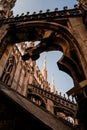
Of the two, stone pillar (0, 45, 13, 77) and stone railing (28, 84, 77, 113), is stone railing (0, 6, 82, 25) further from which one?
stone railing (28, 84, 77, 113)

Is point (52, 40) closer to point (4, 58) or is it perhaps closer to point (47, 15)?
point (47, 15)

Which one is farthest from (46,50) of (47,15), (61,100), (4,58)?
(61,100)

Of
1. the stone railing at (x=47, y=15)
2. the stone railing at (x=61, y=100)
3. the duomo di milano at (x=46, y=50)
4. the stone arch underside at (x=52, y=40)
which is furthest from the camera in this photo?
the stone railing at (x=61, y=100)

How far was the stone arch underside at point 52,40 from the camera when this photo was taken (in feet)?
20.4

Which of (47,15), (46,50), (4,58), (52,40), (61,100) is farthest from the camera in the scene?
(61,100)

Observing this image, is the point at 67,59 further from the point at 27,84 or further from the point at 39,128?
the point at 27,84

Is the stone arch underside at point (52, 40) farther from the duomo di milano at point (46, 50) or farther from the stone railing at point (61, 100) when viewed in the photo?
the stone railing at point (61, 100)

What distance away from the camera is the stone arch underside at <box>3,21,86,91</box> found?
20.4ft

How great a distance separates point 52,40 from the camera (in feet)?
27.4

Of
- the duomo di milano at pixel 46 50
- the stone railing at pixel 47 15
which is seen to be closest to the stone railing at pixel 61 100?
the duomo di milano at pixel 46 50

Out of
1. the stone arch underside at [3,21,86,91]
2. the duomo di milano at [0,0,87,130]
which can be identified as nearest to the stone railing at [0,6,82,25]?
the duomo di milano at [0,0,87,130]

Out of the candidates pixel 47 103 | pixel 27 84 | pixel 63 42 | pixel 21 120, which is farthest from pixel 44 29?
pixel 27 84

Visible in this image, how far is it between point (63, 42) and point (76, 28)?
711mm

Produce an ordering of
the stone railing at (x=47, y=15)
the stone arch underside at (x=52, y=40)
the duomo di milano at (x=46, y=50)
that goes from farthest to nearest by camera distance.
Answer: the stone railing at (x=47, y=15) → the stone arch underside at (x=52, y=40) → the duomo di milano at (x=46, y=50)
